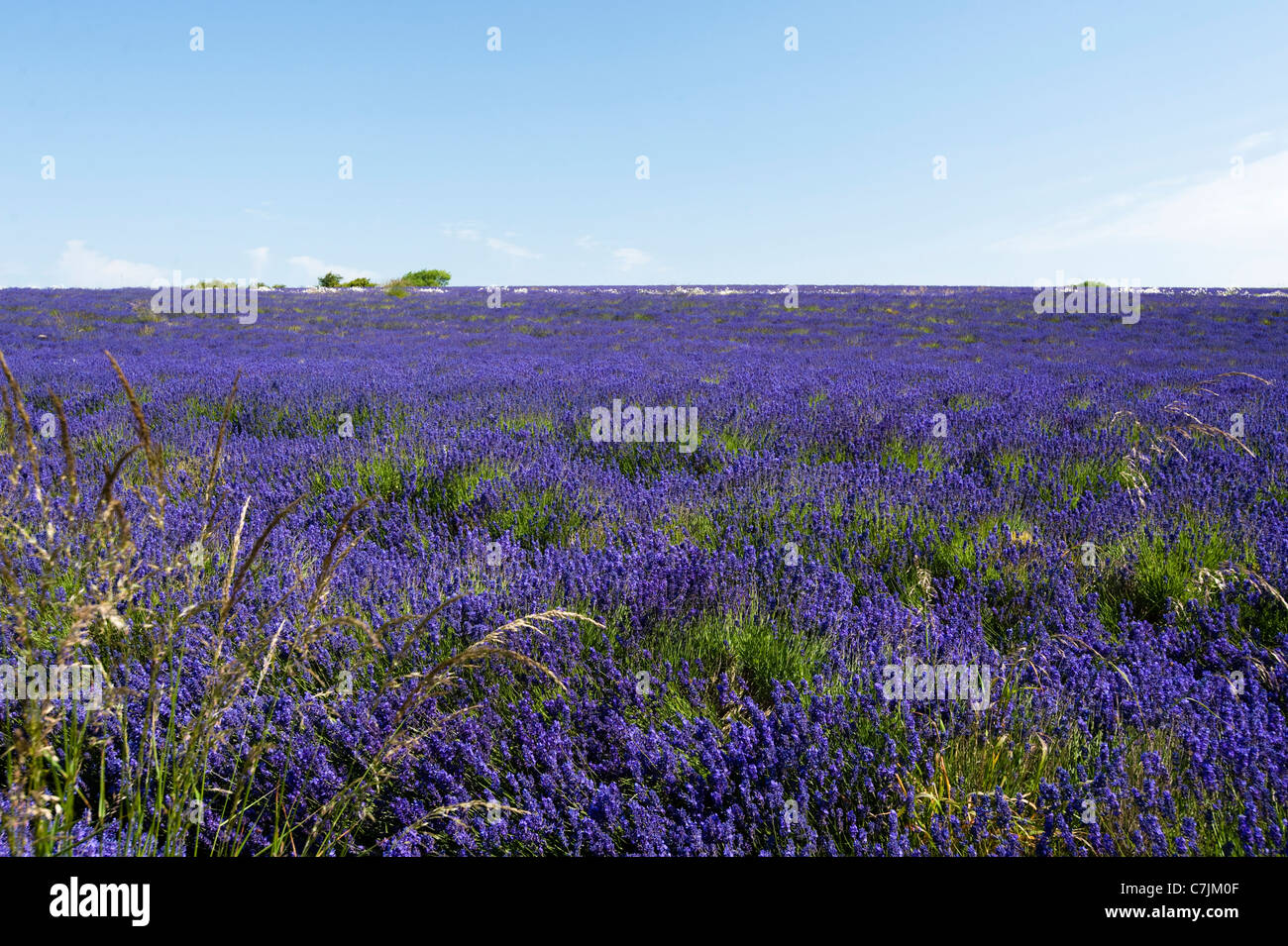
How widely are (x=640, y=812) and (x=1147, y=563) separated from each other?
2.19m

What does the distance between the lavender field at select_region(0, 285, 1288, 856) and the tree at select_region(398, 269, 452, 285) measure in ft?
176

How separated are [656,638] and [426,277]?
58248mm

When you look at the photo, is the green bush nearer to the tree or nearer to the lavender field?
the tree

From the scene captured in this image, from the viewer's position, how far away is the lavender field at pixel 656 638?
50.9 inches

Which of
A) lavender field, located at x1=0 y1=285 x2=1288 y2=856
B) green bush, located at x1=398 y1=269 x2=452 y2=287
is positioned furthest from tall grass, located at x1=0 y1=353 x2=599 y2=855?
green bush, located at x1=398 y1=269 x2=452 y2=287

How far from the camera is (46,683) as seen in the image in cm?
173

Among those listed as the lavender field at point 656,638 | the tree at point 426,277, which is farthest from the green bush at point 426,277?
the lavender field at point 656,638

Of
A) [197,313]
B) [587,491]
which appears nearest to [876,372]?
[587,491]

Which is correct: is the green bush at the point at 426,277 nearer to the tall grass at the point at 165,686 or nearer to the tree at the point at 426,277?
the tree at the point at 426,277

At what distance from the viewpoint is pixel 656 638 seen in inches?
82.0

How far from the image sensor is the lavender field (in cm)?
129

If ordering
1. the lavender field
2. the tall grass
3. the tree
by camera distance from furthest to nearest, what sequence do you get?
the tree, the lavender field, the tall grass
